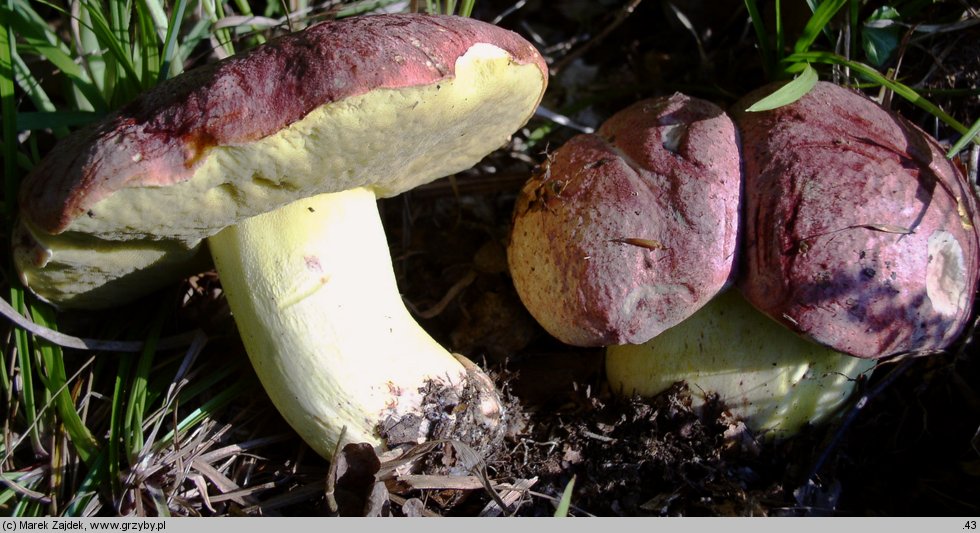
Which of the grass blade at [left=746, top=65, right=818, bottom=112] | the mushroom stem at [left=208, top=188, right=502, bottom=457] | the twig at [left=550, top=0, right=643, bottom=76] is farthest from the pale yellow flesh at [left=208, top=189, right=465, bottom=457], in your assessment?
the twig at [left=550, top=0, right=643, bottom=76]

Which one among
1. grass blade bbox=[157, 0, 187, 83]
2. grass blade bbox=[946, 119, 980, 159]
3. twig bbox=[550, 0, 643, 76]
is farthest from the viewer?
twig bbox=[550, 0, 643, 76]

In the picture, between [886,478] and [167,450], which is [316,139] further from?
[886,478]

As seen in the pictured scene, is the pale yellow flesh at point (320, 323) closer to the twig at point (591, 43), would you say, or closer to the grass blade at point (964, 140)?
the twig at point (591, 43)

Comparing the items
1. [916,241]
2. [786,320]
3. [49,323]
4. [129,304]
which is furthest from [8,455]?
[916,241]

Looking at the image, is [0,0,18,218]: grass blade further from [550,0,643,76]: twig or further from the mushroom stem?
[550,0,643,76]: twig

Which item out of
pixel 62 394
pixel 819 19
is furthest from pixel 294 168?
pixel 819 19

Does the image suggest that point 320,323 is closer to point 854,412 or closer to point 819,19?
point 854,412
